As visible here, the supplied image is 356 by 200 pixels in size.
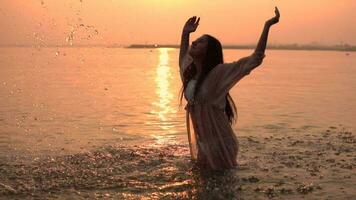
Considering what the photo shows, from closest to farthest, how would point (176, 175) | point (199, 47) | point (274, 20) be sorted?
point (274, 20) → point (199, 47) → point (176, 175)

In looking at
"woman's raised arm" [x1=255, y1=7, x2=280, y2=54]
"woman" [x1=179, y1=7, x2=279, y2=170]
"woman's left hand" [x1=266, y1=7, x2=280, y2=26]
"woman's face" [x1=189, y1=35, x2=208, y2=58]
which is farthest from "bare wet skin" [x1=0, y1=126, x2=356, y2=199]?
"woman's left hand" [x1=266, y1=7, x2=280, y2=26]

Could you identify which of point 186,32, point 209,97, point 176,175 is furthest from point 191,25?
point 176,175

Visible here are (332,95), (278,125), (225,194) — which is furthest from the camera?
(332,95)

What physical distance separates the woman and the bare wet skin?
35 centimetres

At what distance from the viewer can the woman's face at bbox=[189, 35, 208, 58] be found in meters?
8.16

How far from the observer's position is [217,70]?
8055mm

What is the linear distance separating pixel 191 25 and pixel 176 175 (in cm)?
251

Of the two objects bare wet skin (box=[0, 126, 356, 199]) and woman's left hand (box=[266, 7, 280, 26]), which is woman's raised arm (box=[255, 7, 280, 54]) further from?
bare wet skin (box=[0, 126, 356, 199])

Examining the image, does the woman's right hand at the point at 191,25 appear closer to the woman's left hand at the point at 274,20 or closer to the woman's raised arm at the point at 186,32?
the woman's raised arm at the point at 186,32

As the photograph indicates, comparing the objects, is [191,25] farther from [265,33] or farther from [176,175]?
[176,175]

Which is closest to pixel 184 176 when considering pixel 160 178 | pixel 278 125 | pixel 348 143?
pixel 160 178

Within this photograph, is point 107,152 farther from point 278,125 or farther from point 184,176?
point 278,125

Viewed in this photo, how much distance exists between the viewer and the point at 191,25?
8.61 meters

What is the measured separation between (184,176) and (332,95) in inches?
765
